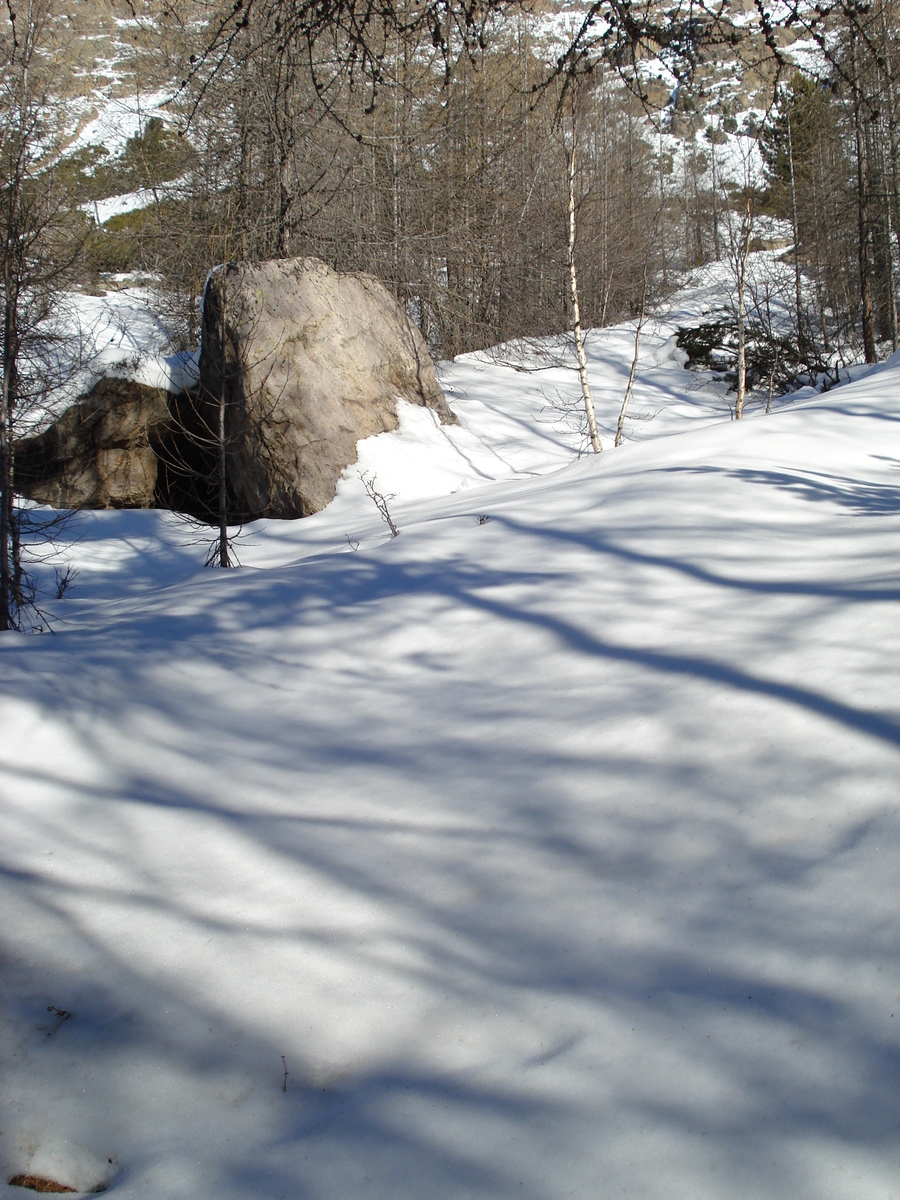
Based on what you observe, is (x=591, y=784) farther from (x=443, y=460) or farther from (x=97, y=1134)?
(x=443, y=460)

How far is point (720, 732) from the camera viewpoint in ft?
8.81

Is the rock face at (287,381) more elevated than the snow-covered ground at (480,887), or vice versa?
the rock face at (287,381)

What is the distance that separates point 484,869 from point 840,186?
76.8 ft

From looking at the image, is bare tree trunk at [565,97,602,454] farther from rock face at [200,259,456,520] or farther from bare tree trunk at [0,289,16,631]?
bare tree trunk at [0,289,16,631]

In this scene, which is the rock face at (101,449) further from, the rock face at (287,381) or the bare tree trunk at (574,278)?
the bare tree trunk at (574,278)

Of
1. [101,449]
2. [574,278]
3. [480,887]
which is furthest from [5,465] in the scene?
[480,887]

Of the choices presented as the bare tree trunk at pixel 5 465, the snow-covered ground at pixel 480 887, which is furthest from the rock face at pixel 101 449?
the snow-covered ground at pixel 480 887

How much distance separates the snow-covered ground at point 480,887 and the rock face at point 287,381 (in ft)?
29.8

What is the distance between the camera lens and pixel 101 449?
15.2m

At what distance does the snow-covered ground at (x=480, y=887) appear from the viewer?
1614mm

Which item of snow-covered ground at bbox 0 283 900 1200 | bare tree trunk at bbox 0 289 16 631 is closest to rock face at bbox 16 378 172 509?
bare tree trunk at bbox 0 289 16 631

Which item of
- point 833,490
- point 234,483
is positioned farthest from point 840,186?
point 833,490

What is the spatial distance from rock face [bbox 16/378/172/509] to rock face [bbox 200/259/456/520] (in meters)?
1.79

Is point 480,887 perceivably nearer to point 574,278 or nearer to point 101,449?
point 574,278
